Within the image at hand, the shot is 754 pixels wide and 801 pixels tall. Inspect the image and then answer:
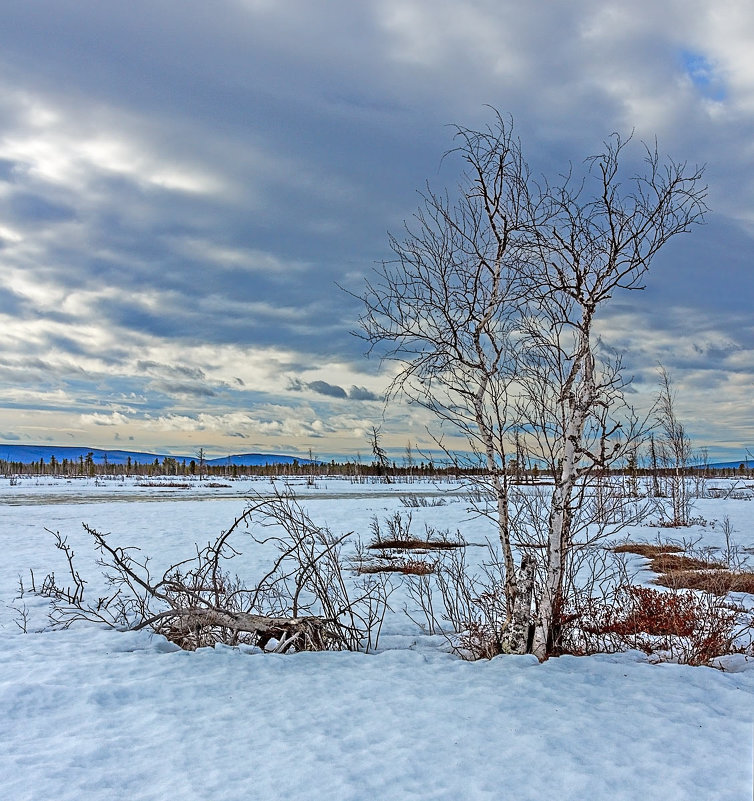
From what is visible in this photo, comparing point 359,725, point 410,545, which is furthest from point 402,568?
point 359,725

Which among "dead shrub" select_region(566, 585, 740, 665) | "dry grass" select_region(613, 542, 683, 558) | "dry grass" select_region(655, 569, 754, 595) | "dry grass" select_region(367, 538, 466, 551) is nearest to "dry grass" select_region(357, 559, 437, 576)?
"dry grass" select_region(367, 538, 466, 551)

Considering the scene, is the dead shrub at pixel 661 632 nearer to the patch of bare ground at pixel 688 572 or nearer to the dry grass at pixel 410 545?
the patch of bare ground at pixel 688 572

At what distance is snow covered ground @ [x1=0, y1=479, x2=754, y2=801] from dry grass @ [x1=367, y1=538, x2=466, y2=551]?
877 centimetres

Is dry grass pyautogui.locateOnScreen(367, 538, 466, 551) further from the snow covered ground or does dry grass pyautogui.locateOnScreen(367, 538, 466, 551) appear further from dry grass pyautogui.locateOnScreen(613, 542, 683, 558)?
the snow covered ground

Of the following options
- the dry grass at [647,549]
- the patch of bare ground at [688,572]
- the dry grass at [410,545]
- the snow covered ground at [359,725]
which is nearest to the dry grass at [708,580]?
the patch of bare ground at [688,572]

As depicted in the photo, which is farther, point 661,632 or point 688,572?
point 688,572

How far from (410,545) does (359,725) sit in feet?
39.8

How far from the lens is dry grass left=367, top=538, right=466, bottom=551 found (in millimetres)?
16109

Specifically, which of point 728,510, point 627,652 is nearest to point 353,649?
point 627,652

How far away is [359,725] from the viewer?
183 inches

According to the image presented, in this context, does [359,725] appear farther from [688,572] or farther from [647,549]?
[647,549]

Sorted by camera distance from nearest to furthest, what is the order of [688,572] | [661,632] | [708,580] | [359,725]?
1. [359,725]
2. [661,632]
3. [708,580]
4. [688,572]

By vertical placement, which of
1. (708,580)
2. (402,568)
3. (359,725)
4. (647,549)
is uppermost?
(359,725)

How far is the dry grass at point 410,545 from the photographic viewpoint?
16.1m
